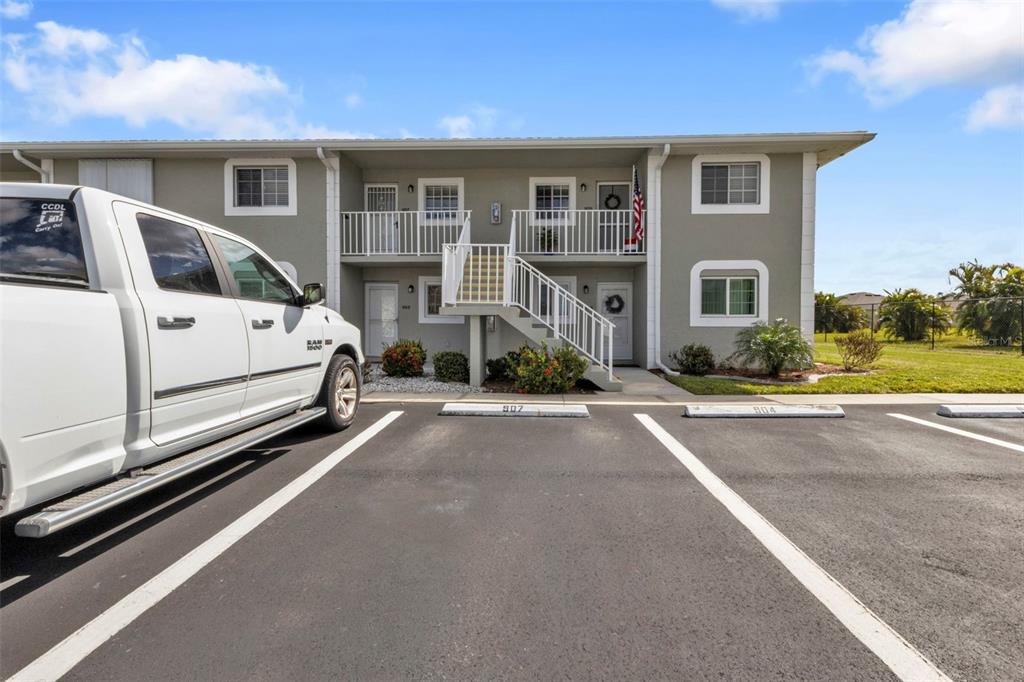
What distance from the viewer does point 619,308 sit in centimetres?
1331

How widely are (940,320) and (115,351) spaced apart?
26.1 meters

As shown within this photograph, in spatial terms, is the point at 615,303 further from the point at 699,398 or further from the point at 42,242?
the point at 42,242

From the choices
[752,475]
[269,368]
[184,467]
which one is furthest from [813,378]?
[184,467]

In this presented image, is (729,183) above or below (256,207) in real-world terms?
above

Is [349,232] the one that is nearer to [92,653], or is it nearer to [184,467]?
[184,467]

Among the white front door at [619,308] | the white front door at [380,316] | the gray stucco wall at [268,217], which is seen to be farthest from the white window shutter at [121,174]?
the white front door at [619,308]

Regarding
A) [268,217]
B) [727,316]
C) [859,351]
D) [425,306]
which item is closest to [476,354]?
[425,306]

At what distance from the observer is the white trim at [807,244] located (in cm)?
1159

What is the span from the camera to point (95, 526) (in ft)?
11.1

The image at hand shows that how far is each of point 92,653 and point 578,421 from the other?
5.25 m

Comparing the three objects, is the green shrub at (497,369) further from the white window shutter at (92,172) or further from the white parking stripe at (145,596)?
the white window shutter at (92,172)

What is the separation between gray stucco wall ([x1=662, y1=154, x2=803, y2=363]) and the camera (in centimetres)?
1163

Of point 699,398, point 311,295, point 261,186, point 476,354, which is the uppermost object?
point 261,186

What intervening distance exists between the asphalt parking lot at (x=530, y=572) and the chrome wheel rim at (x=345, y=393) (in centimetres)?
94
